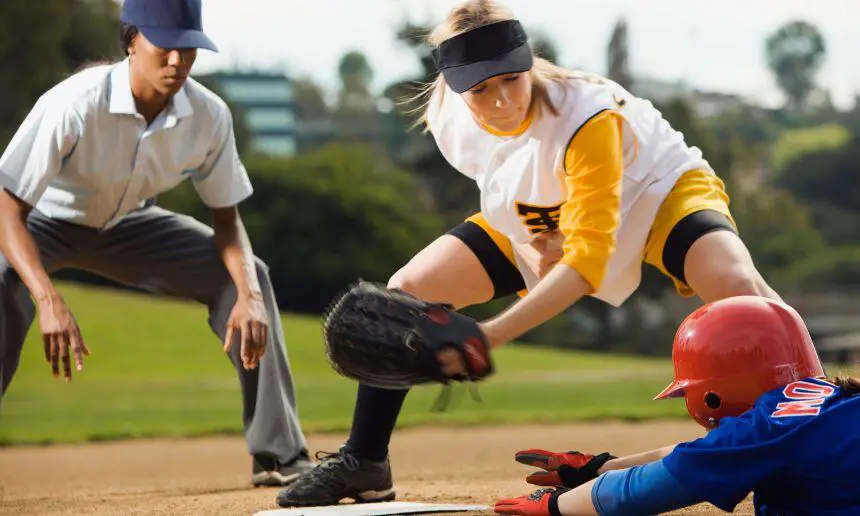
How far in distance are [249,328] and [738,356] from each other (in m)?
2.22

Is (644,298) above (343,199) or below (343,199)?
below

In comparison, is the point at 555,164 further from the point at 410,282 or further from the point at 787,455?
the point at 787,455

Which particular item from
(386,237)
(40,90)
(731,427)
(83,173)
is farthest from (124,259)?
(386,237)

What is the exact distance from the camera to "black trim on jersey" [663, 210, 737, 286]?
4023 millimetres

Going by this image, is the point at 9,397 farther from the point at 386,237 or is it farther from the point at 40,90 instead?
the point at 386,237

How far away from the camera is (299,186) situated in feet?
145

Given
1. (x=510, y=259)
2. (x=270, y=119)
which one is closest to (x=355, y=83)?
(x=270, y=119)

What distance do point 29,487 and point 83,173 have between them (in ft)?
7.78

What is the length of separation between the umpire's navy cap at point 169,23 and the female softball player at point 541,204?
933mm

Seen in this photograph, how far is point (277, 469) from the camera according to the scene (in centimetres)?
510

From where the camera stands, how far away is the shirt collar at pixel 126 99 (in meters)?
4.70

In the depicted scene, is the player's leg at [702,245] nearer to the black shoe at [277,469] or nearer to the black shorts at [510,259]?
the black shorts at [510,259]

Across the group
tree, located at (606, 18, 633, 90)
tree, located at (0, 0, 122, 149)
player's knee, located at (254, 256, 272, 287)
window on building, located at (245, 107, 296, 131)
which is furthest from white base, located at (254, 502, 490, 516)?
window on building, located at (245, 107, 296, 131)

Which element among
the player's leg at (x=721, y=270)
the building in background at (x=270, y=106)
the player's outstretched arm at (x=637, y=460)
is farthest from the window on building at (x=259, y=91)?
the player's outstretched arm at (x=637, y=460)
